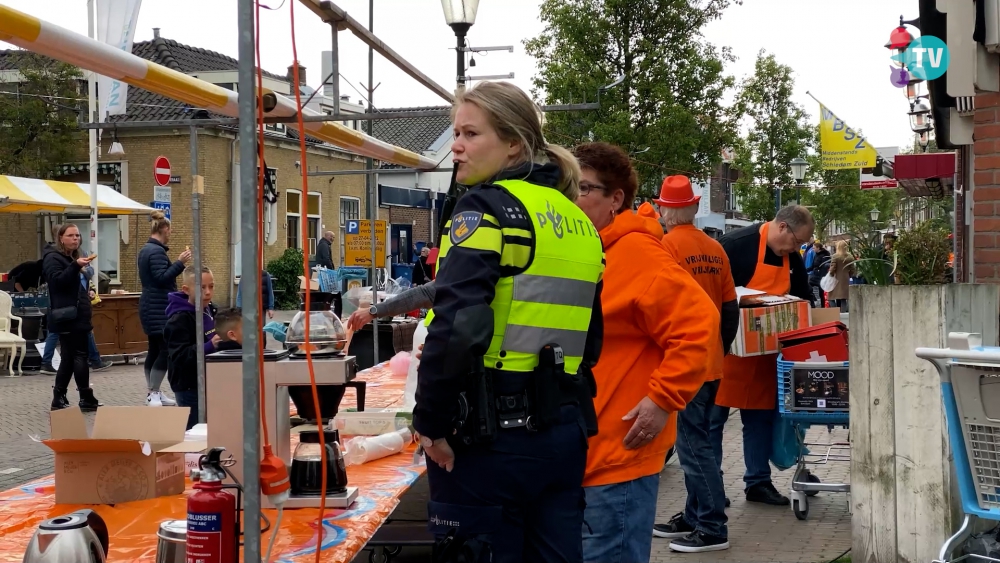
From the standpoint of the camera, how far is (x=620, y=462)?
3363mm

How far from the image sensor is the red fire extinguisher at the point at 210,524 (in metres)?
2.64

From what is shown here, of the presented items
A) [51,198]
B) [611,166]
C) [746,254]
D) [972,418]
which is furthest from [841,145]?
[611,166]

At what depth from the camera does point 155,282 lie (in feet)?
33.7

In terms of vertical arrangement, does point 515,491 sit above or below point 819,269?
below

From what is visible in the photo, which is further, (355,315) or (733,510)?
(733,510)

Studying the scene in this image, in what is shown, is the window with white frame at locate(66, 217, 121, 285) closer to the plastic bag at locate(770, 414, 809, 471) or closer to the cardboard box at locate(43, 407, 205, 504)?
the plastic bag at locate(770, 414, 809, 471)

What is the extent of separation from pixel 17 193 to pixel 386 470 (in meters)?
16.0

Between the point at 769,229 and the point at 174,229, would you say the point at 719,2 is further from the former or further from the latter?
the point at 769,229

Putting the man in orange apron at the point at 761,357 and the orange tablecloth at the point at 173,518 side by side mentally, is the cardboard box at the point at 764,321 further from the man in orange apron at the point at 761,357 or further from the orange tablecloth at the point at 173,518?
the orange tablecloth at the point at 173,518

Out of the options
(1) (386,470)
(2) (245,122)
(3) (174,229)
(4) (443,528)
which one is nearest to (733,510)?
(1) (386,470)

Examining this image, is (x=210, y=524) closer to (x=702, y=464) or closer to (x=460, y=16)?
(x=702, y=464)

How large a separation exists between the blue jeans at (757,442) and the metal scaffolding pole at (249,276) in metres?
4.93

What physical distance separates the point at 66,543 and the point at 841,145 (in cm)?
2916

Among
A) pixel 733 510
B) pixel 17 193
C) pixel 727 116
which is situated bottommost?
pixel 733 510
